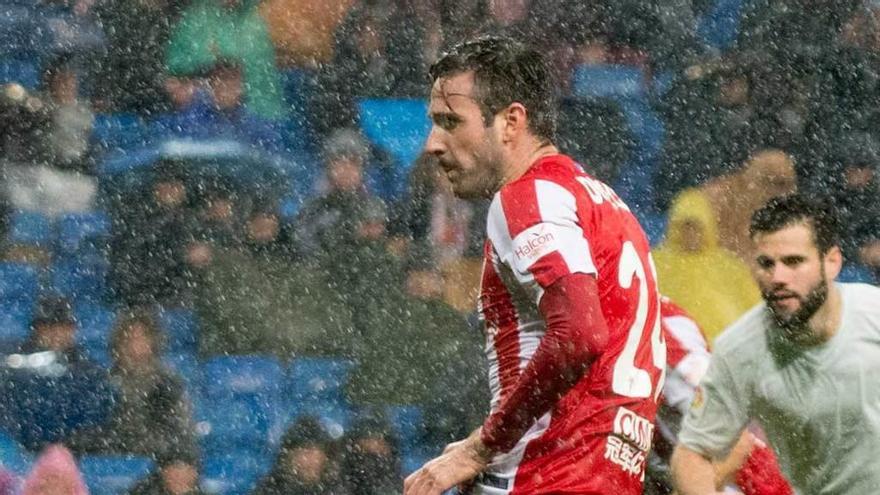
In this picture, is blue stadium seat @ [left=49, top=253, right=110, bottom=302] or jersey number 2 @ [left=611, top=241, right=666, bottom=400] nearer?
jersey number 2 @ [left=611, top=241, right=666, bottom=400]

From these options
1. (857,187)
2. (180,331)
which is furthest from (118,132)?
(857,187)

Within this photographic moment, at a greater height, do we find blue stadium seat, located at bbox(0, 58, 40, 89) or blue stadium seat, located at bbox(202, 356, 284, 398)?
blue stadium seat, located at bbox(0, 58, 40, 89)

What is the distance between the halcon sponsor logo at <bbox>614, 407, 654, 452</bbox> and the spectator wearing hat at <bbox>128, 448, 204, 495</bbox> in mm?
3767

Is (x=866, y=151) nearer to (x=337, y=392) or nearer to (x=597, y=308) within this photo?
(x=337, y=392)

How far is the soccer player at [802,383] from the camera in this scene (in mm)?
4699

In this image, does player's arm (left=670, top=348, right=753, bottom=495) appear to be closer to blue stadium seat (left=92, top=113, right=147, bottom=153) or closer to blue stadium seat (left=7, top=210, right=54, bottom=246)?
blue stadium seat (left=92, top=113, right=147, bottom=153)

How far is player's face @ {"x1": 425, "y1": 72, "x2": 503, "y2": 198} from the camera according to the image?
3.54 m

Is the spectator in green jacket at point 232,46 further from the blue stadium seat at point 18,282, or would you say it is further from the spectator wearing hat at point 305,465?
the spectator wearing hat at point 305,465

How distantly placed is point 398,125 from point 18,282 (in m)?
1.92

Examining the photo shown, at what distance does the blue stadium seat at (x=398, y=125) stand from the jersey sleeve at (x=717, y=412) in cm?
302

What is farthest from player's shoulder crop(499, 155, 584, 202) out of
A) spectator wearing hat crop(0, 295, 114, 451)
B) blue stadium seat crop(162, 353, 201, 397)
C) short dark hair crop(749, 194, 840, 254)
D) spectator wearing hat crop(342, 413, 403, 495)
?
spectator wearing hat crop(0, 295, 114, 451)

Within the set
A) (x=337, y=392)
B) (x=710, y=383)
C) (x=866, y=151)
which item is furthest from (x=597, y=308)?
(x=866, y=151)

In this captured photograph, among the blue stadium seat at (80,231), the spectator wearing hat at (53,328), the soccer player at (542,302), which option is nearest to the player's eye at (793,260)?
the soccer player at (542,302)

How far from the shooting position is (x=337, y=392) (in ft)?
23.4
